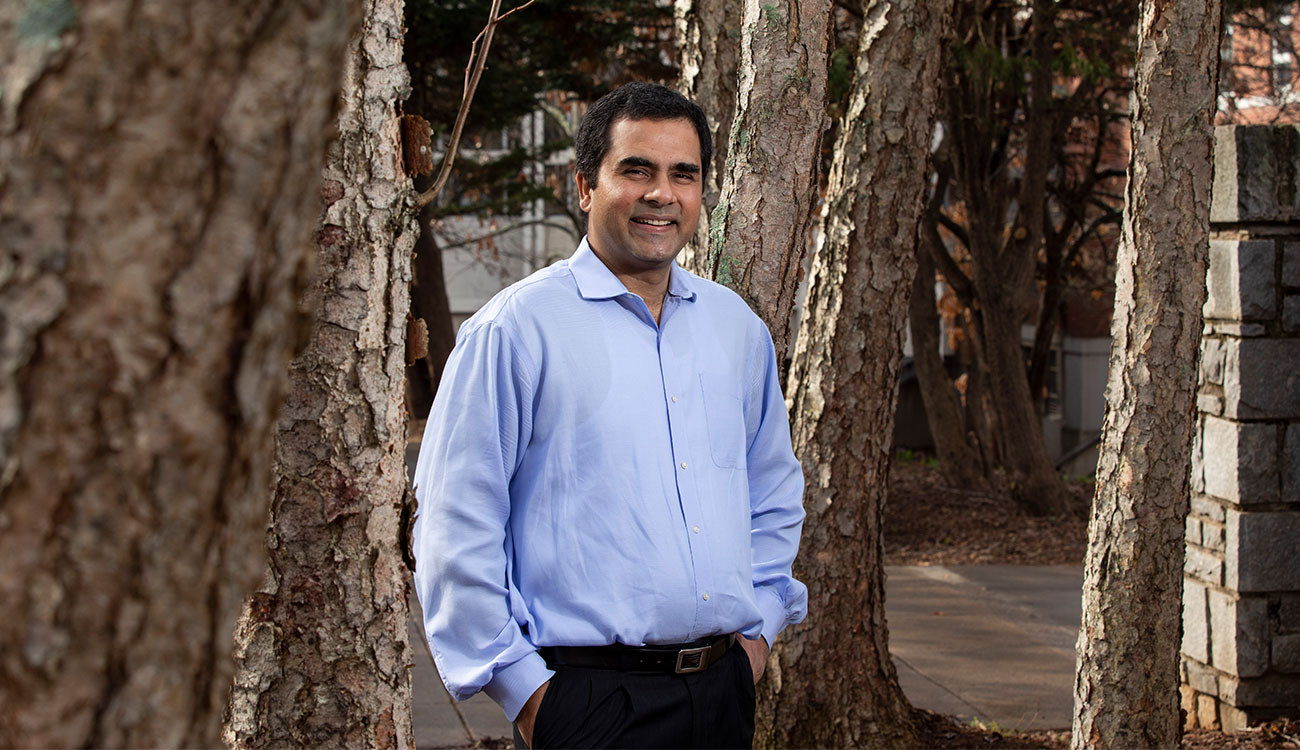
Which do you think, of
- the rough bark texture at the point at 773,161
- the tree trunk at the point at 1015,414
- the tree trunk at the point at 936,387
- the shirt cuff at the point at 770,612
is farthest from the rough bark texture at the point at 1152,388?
the tree trunk at the point at 936,387

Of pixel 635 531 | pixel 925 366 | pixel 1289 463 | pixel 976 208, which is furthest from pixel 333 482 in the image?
pixel 925 366

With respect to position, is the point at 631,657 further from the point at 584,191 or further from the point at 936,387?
the point at 936,387

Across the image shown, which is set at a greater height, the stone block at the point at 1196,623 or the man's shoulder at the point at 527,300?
the man's shoulder at the point at 527,300

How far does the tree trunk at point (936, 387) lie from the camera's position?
12109 mm

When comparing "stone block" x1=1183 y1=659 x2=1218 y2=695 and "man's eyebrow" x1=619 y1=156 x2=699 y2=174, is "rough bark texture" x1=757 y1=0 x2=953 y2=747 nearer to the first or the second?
"stone block" x1=1183 y1=659 x2=1218 y2=695

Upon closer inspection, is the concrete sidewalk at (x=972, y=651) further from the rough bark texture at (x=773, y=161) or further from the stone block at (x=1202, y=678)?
the rough bark texture at (x=773, y=161)

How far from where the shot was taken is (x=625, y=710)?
242cm

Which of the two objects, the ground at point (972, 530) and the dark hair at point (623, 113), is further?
the ground at point (972, 530)

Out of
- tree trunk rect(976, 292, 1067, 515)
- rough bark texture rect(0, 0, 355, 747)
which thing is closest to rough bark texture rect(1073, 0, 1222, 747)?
rough bark texture rect(0, 0, 355, 747)

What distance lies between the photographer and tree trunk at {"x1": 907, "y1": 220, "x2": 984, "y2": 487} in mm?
12109

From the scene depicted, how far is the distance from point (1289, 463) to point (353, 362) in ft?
14.0

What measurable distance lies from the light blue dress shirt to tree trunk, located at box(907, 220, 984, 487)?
9.64 m

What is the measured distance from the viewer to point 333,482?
2.33 m

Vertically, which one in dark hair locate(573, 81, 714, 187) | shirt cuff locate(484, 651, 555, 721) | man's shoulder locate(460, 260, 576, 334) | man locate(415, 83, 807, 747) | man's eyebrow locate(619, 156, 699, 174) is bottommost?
shirt cuff locate(484, 651, 555, 721)
